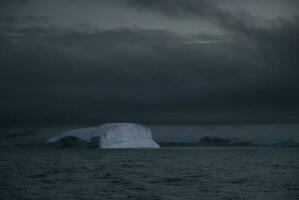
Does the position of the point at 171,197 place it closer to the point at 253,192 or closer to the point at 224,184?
the point at 253,192

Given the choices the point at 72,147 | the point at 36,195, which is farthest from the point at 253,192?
the point at 72,147

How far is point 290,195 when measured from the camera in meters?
34.8

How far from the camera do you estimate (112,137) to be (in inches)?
6358

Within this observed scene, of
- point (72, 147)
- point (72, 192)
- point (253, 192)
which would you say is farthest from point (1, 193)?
point (72, 147)

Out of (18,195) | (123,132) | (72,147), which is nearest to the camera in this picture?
(18,195)

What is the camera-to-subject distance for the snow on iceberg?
159625mm

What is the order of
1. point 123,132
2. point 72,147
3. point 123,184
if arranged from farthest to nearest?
point 72,147 < point 123,132 < point 123,184

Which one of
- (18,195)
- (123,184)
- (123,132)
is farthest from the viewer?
(123,132)

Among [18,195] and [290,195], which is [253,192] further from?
[18,195]

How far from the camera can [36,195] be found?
32.7 meters

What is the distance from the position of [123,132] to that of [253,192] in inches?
4944

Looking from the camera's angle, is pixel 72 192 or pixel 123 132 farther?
pixel 123 132

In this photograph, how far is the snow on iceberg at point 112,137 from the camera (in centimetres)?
15962

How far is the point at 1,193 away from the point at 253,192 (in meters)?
16.2
